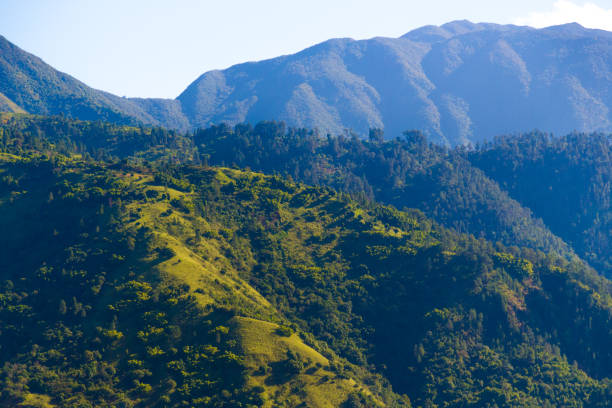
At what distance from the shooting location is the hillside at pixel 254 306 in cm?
10762

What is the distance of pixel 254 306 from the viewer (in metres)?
132

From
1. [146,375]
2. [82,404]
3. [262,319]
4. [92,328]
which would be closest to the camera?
[82,404]

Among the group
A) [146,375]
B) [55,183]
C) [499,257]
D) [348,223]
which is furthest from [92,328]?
[499,257]

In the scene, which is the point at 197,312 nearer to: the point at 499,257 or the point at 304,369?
the point at 304,369

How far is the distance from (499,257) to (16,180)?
6999 inches

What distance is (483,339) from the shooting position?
152 metres

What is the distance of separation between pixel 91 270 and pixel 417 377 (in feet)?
318

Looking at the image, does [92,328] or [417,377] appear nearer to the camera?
[92,328]

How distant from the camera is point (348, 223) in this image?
191m

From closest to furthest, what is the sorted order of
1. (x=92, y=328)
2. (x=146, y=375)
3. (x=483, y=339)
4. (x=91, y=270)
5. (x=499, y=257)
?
(x=146, y=375) → (x=92, y=328) → (x=91, y=270) → (x=483, y=339) → (x=499, y=257)

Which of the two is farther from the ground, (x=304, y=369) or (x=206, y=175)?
(x=206, y=175)

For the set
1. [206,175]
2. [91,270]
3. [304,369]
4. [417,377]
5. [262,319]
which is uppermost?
[206,175]

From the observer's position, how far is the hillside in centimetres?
10762

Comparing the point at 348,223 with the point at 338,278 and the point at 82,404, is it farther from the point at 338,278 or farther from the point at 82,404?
the point at 82,404
